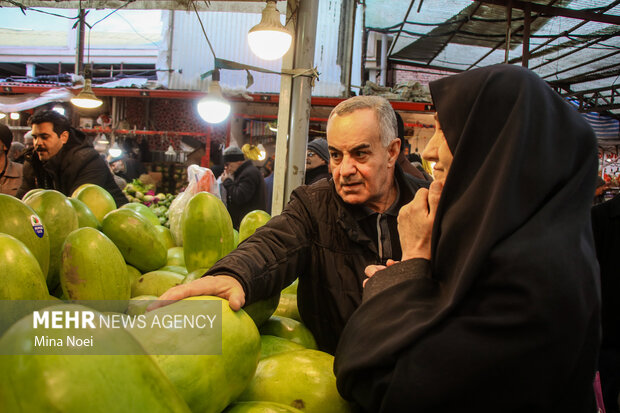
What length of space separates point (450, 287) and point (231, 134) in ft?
38.3

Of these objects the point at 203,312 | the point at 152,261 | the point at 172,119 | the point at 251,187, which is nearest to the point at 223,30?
the point at 172,119

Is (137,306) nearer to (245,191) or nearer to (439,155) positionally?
(439,155)

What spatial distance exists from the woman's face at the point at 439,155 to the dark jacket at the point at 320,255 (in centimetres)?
55

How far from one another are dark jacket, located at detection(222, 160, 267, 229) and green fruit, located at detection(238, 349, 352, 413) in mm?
4659

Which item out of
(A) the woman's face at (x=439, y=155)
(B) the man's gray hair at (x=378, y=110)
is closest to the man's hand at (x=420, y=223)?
(A) the woman's face at (x=439, y=155)

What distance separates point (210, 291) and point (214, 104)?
4499mm

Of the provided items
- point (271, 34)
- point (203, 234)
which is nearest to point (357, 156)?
point (203, 234)

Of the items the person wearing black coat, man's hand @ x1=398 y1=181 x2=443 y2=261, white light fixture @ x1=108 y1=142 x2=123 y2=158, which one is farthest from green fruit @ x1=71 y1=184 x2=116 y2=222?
white light fixture @ x1=108 y1=142 x2=123 y2=158

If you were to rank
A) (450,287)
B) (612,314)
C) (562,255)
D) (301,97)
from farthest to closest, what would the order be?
(301,97) < (612,314) < (450,287) < (562,255)

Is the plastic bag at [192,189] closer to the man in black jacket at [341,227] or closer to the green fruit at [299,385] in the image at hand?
the man in black jacket at [341,227]

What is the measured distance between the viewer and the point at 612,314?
8.63 feet

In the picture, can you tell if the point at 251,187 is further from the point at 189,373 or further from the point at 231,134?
the point at 231,134

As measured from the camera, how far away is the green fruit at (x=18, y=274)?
0.98 m

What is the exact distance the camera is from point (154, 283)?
1.79 metres
